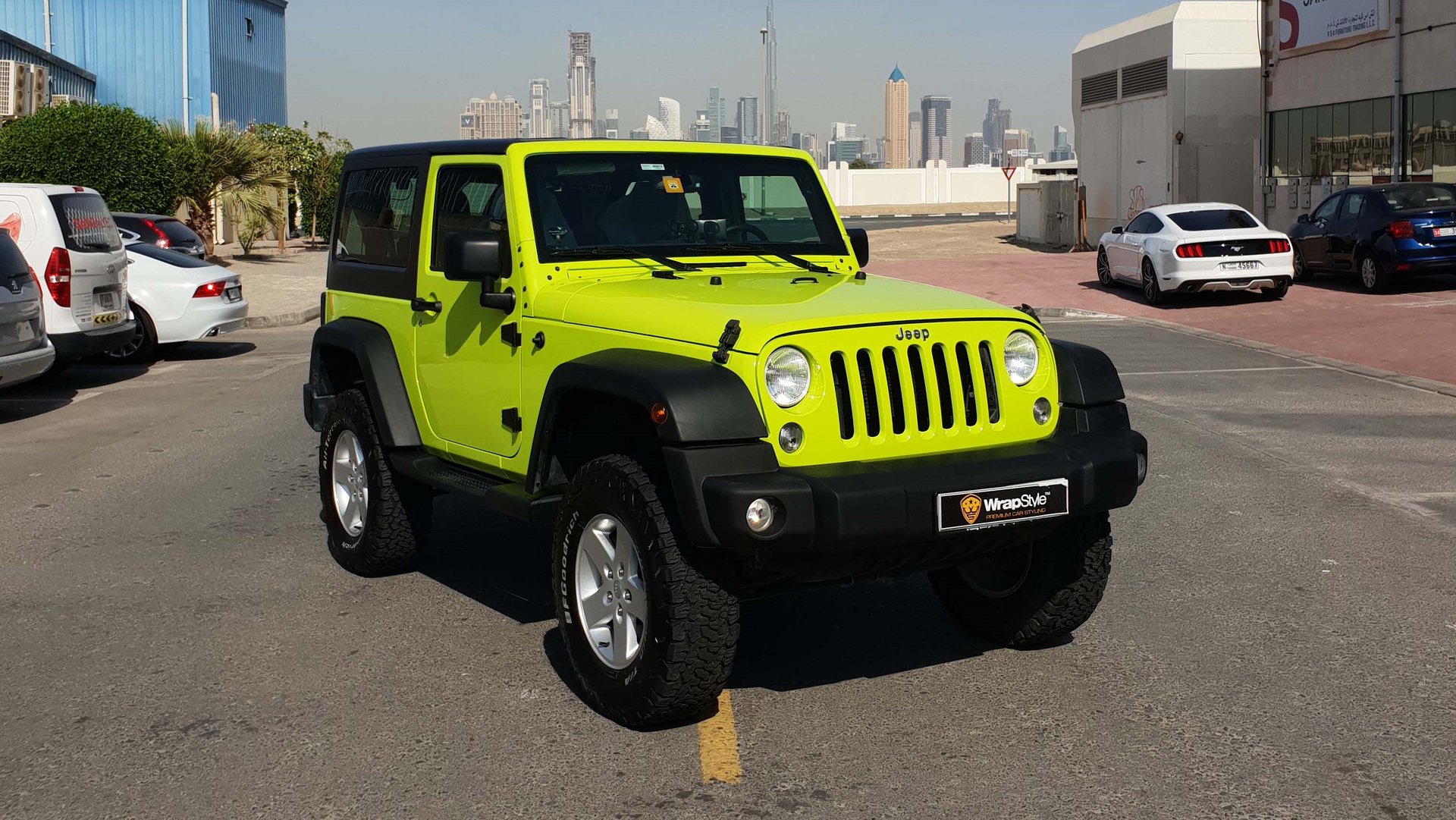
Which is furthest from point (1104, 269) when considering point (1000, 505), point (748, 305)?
point (1000, 505)

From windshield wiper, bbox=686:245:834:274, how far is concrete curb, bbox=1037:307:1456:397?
30.0 ft

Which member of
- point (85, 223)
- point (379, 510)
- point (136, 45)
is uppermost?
point (136, 45)

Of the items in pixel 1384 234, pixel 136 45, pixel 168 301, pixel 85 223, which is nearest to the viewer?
pixel 85 223

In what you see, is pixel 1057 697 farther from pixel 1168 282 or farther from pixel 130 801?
pixel 1168 282

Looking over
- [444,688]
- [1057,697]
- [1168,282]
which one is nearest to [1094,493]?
[1057,697]

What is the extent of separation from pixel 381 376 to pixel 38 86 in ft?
129

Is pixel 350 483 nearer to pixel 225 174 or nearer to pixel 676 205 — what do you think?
pixel 676 205

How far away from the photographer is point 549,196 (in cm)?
605

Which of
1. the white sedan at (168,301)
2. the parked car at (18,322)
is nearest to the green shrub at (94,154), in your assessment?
the white sedan at (168,301)

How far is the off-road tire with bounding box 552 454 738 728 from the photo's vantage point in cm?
471

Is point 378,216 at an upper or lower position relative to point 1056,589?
upper

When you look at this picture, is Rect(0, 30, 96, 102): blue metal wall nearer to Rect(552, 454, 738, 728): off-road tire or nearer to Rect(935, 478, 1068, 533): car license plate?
Rect(552, 454, 738, 728): off-road tire

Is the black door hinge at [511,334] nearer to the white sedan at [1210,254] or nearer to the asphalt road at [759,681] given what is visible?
the asphalt road at [759,681]

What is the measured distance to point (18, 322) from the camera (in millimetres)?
12492
